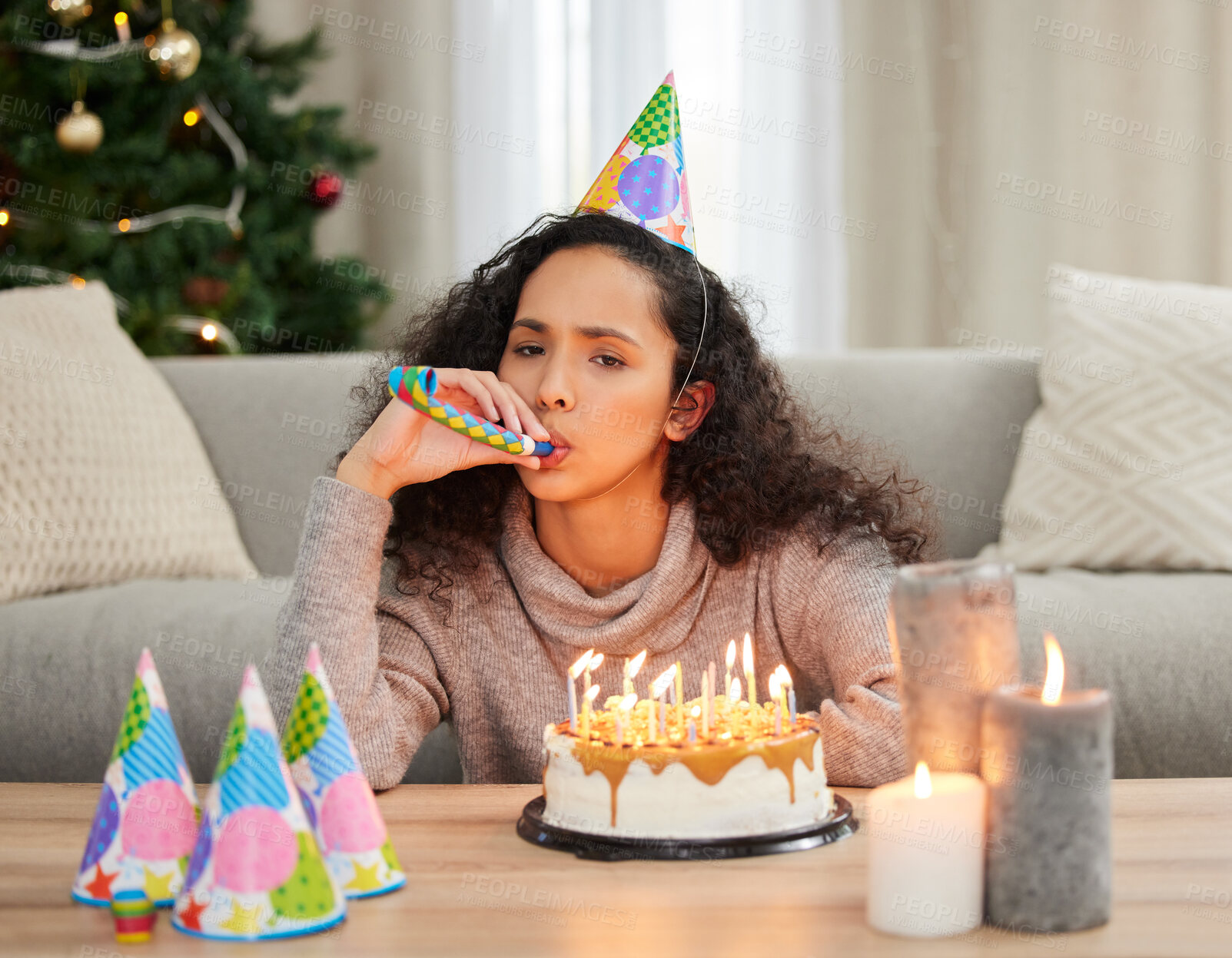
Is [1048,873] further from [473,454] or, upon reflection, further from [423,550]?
[423,550]

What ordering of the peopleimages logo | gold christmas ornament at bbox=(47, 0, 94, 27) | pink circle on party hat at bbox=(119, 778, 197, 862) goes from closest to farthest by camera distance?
pink circle on party hat at bbox=(119, 778, 197, 862) → gold christmas ornament at bbox=(47, 0, 94, 27) → the peopleimages logo

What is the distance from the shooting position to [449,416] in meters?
1.23

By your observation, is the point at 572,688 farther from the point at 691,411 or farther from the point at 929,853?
the point at 691,411

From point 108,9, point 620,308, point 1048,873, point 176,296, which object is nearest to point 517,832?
point 1048,873

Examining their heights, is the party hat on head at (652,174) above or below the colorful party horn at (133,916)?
above

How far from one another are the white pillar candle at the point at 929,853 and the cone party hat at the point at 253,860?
34cm

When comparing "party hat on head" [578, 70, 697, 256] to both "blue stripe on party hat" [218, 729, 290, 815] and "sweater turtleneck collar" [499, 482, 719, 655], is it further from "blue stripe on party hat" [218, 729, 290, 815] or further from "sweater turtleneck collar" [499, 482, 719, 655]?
"blue stripe on party hat" [218, 729, 290, 815]

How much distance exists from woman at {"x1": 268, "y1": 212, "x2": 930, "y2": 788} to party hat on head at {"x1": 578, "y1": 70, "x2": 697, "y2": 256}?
0.8 inches

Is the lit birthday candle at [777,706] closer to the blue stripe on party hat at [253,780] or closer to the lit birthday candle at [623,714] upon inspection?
the lit birthday candle at [623,714]

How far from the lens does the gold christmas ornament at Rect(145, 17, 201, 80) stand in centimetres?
285

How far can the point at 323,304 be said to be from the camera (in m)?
3.28

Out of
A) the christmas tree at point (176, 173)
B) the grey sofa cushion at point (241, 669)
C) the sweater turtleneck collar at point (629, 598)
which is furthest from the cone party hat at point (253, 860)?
the christmas tree at point (176, 173)

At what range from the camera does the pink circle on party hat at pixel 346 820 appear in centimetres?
78

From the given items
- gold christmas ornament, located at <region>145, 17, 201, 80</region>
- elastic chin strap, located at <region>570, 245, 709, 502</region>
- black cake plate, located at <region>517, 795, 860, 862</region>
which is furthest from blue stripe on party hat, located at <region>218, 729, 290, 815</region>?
gold christmas ornament, located at <region>145, 17, 201, 80</region>
